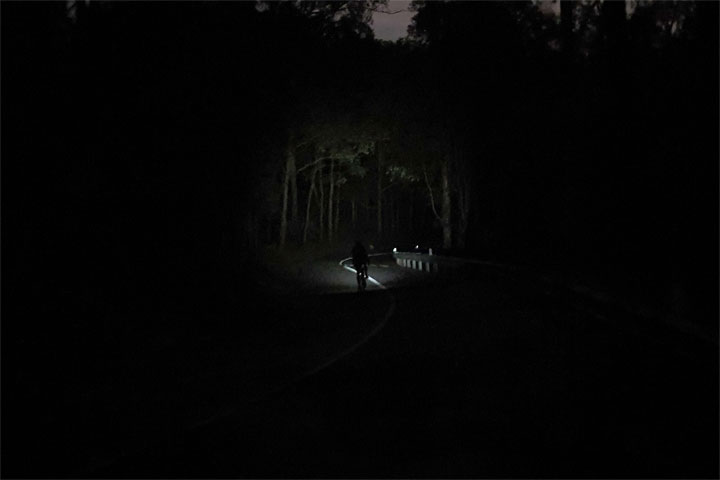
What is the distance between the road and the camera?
6.94 m

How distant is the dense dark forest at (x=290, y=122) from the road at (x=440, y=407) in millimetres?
4000

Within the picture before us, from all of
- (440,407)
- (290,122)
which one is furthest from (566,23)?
(440,407)

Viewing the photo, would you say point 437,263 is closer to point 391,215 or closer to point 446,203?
point 446,203

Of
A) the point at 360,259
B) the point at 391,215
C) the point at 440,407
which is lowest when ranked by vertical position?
the point at 440,407

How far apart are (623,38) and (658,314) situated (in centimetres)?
1042

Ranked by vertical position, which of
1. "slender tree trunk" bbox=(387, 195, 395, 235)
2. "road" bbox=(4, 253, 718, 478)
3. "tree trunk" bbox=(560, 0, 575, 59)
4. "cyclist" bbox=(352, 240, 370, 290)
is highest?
"tree trunk" bbox=(560, 0, 575, 59)

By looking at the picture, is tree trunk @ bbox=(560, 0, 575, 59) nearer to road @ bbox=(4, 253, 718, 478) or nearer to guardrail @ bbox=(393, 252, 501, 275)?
guardrail @ bbox=(393, 252, 501, 275)

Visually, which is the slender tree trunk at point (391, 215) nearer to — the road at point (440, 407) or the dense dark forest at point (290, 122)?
the dense dark forest at point (290, 122)

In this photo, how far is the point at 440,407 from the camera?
902cm

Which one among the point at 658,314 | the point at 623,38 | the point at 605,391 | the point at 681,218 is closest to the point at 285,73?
the point at 623,38

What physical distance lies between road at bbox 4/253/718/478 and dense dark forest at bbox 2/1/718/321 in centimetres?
400

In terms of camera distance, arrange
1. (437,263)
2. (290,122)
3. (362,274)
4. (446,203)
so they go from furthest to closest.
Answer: (446,203) < (290,122) < (437,263) < (362,274)

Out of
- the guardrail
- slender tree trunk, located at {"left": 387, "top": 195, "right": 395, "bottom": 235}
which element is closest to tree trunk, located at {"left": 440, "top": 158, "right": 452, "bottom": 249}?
the guardrail

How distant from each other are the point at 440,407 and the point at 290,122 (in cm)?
3519
